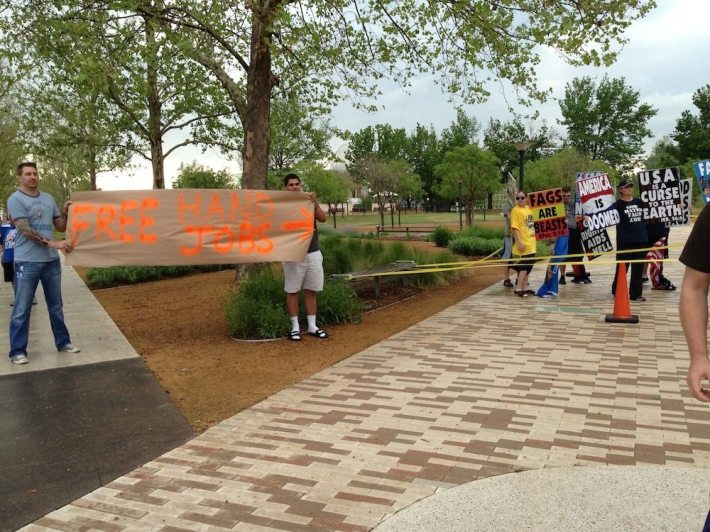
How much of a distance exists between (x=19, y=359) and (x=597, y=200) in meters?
8.87

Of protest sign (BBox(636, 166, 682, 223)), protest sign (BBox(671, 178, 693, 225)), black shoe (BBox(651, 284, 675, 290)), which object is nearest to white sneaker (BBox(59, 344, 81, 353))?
protest sign (BBox(636, 166, 682, 223))

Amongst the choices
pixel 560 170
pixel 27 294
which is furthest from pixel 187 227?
pixel 560 170

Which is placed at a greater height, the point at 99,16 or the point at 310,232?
the point at 99,16

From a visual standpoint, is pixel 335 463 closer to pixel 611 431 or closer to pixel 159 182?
pixel 611 431

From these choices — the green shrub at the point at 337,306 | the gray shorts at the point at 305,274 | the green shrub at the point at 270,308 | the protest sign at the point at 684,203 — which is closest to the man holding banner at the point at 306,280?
the gray shorts at the point at 305,274

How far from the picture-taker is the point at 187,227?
7059 millimetres

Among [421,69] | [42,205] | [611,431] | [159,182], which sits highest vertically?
[421,69]

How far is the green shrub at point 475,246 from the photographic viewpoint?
17.7 metres

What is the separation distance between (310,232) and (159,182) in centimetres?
1293

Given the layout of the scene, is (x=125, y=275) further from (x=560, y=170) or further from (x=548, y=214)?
(x=560, y=170)

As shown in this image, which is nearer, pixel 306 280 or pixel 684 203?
pixel 306 280

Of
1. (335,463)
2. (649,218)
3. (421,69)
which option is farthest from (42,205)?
(649,218)

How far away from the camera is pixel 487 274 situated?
47.9 feet

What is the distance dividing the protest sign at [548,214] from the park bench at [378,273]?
2.51 meters
